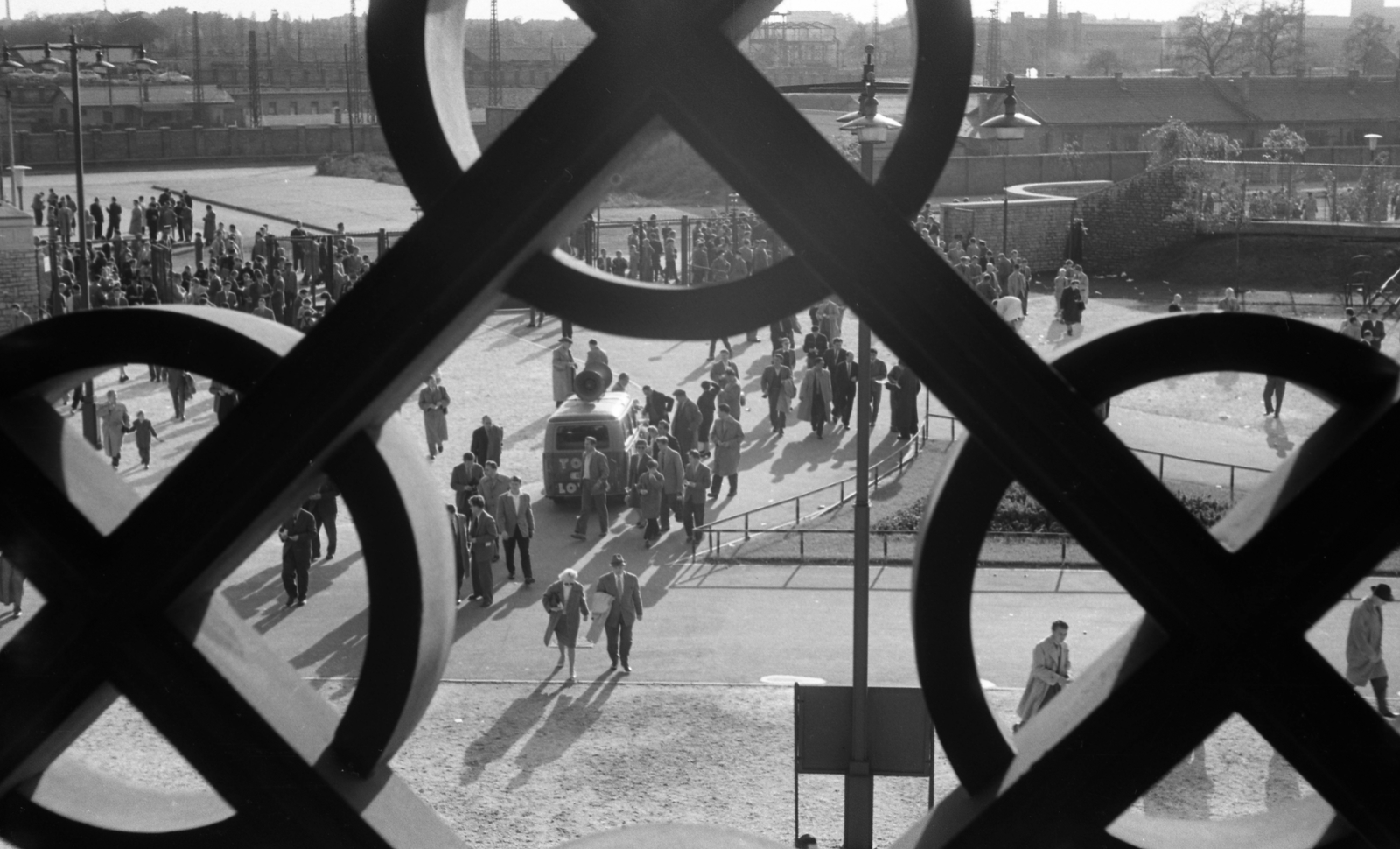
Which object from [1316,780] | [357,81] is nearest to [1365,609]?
[1316,780]

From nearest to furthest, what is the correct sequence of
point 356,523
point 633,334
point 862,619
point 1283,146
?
1. point 633,334
2. point 356,523
3. point 862,619
4. point 1283,146

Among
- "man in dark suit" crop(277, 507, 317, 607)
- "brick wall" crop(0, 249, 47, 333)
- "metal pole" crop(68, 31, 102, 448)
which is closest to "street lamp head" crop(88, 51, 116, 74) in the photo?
"metal pole" crop(68, 31, 102, 448)

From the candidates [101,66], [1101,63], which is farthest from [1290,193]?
[1101,63]

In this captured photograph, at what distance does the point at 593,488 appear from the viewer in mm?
17203

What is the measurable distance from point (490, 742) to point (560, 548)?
483 centimetres

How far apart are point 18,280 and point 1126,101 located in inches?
2003

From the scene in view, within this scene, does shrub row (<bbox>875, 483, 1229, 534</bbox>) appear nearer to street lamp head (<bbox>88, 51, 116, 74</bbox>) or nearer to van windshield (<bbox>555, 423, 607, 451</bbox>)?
van windshield (<bbox>555, 423, 607, 451</bbox>)

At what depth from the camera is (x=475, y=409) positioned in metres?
22.9

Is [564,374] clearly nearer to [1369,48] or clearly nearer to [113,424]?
[113,424]

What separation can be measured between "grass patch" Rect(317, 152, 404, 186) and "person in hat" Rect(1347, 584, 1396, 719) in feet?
185

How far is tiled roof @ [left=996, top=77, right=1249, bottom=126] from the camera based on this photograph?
66500mm

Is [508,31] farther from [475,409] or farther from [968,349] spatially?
[968,349]

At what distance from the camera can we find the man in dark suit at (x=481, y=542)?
48.5 feet

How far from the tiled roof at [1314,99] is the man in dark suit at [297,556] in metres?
61.4
